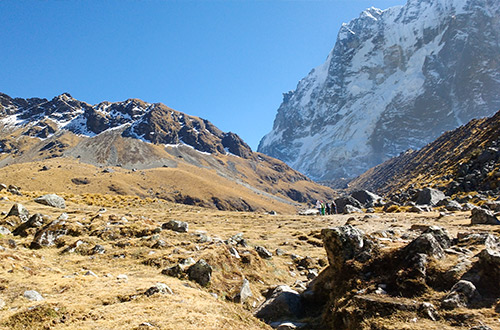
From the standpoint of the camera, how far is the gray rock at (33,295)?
8.65 m

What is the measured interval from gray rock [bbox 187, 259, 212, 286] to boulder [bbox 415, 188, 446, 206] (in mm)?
36118

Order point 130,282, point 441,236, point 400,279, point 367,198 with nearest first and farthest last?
point 400,279 < point 441,236 < point 130,282 < point 367,198

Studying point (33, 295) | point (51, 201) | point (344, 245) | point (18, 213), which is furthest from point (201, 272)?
point (51, 201)

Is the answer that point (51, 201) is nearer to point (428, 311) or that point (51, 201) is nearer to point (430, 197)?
point (428, 311)

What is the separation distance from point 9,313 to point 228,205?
173m

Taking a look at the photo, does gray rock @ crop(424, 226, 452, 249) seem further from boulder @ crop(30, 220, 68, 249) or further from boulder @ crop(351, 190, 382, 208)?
boulder @ crop(351, 190, 382, 208)

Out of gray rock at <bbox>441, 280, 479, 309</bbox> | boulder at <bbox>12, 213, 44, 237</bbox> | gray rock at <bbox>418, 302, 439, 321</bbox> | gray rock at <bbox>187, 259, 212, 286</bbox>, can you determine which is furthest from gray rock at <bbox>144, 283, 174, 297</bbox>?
boulder at <bbox>12, 213, 44, 237</bbox>

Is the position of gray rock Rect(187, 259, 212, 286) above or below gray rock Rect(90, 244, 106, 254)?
above

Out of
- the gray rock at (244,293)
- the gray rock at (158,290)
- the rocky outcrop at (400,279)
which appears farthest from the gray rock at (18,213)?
the rocky outcrop at (400,279)

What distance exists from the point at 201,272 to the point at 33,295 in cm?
542

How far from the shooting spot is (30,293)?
8.84 metres

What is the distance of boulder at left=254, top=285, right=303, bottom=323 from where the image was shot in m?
9.79

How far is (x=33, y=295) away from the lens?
878 centimetres

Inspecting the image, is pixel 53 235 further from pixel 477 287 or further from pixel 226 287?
pixel 477 287
